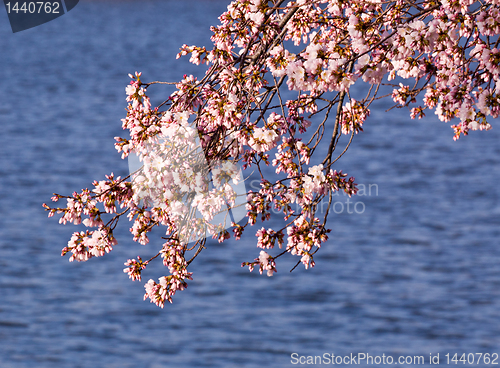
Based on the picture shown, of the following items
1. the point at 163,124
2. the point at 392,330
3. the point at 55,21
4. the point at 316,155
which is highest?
the point at 55,21

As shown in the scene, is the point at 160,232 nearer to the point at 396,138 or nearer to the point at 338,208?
the point at 338,208

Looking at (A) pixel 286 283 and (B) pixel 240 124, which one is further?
(A) pixel 286 283

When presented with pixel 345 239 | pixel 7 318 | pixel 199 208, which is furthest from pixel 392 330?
pixel 199 208

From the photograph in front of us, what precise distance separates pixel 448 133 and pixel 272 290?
17.0 meters

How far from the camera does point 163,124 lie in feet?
14.5

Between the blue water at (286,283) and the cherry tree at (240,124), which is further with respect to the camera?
the blue water at (286,283)

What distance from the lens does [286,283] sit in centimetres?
1503

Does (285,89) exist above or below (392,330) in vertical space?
above

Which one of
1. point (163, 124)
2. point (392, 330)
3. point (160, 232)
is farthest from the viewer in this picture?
point (160, 232)

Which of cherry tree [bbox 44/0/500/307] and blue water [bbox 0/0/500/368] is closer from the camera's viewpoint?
cherry tree [bbox 44/0/500/307]

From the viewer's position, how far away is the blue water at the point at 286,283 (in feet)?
41.8

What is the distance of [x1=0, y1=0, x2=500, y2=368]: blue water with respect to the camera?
1275 cm

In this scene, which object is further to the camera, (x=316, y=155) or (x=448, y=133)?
(x=448, y=133)

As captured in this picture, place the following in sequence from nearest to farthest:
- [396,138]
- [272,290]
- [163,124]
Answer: [163,124]
[272,290]
[396,138]
